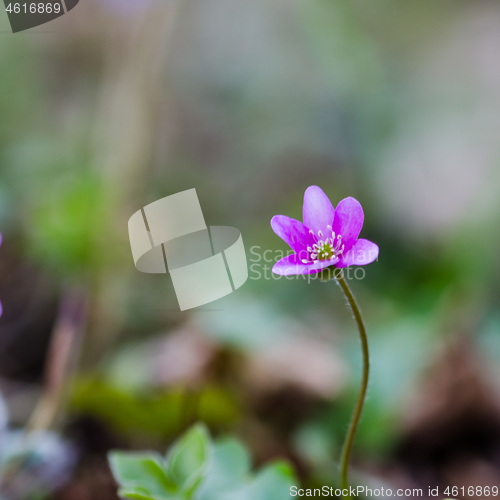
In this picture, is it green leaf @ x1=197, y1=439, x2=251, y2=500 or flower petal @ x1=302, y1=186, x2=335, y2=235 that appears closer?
flower petal @ x1=302, y1=186, x2=335, y2=235

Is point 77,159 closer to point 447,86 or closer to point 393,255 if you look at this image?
point 393,255

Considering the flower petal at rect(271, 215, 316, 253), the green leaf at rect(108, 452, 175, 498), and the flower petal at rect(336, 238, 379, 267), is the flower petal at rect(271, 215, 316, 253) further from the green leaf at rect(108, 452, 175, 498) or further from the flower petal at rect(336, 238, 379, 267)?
the green leaf at rect(108, 452, 175, 498)

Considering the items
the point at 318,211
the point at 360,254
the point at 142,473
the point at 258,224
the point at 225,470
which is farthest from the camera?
the point at 258,224

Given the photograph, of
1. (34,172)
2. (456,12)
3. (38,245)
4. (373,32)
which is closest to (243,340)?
(38,245)

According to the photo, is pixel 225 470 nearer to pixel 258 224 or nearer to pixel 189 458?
pixel 189 458

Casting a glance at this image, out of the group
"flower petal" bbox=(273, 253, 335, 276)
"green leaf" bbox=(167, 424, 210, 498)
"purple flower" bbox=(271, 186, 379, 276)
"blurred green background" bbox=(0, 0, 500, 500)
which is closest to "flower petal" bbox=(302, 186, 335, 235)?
"purple flower" bbox=(271, 186, 379, 276)

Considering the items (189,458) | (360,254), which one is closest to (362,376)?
(360,254)

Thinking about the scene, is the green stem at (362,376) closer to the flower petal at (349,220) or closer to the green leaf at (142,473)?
the flower petal at (349,220)
